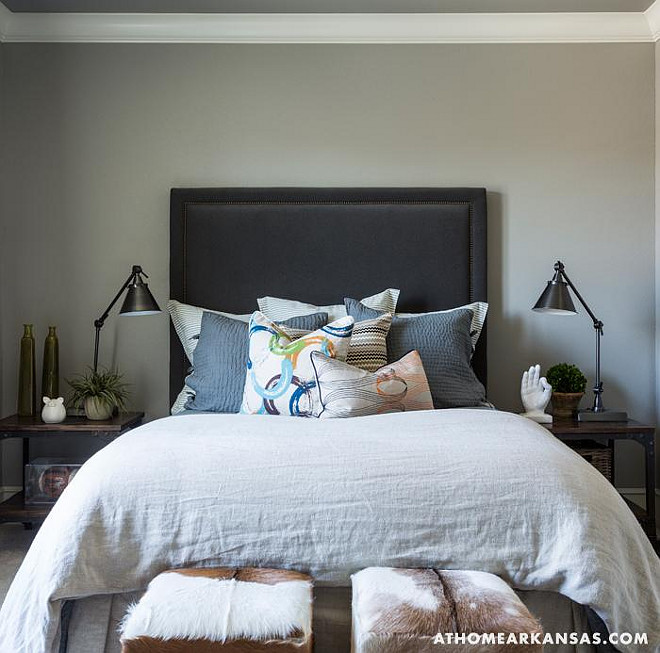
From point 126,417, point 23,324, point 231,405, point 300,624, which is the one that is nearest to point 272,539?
point 300,624

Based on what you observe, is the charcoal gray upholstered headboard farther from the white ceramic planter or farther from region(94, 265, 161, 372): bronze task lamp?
the white ceramic planter

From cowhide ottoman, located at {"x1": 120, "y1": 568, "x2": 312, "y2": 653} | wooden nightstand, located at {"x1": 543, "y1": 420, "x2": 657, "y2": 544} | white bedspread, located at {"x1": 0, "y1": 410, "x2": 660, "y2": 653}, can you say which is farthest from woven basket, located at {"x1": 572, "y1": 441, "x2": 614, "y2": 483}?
cowhide ottoman, located at {"x1": 120, "y1": 568, "x2": 312, "y2": 653}

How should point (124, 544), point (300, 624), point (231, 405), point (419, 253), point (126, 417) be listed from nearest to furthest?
point (300, 624)
point (124, 544)
point (231, 405)
point (126, 417)
point (419, 253)

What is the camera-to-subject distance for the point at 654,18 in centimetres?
369

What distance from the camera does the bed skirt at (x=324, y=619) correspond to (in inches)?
73.1

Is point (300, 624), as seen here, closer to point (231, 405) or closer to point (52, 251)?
point (231, 405)

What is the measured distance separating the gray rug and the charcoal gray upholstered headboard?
96cm

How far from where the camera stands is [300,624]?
1.56m

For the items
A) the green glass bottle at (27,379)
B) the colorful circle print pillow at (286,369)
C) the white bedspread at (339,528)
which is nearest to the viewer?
the white bedspread at (339,528)

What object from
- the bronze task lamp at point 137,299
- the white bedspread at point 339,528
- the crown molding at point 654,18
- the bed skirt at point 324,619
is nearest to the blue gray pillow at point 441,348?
the bronze task lamp at point 137,299

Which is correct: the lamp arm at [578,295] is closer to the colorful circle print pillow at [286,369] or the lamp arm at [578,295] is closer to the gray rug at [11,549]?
the colorful circle print pillow at [286,369]

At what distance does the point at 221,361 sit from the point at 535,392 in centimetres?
148

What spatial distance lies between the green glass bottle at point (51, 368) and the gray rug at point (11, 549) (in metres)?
0.68

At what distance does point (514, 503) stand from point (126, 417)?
2171 mm
